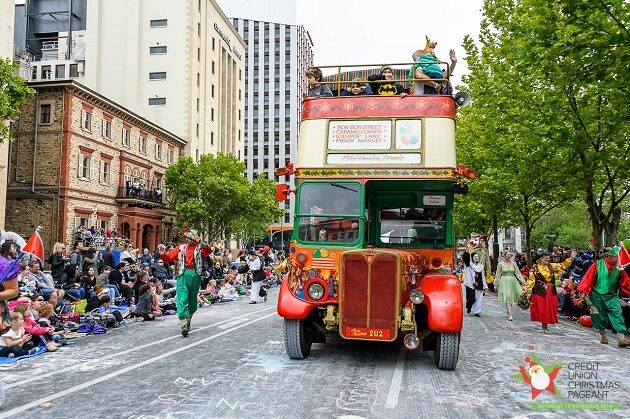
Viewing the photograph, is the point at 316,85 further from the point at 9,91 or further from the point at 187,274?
the point at 9,91

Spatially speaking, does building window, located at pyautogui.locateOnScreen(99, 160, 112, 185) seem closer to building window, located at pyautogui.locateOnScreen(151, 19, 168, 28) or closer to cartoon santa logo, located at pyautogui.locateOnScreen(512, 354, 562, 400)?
building window, located at pyautogui.locateOnScreen(151, 19, 168, 28)

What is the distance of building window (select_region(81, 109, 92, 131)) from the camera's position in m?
33.2

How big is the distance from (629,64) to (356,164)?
5.64 m

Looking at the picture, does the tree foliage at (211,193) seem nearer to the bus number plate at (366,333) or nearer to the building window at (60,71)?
the building window at (60,71)

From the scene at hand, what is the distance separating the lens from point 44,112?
32062 millimetres

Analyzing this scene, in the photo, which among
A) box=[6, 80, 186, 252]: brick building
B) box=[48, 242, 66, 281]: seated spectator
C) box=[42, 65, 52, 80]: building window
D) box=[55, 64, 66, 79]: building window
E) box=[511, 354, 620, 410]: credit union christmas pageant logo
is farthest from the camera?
box=[42, 65, 52, 80]: building window

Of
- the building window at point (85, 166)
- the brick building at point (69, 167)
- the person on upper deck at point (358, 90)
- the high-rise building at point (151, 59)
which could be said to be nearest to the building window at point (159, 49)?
the high-rise building at point (151, 59)

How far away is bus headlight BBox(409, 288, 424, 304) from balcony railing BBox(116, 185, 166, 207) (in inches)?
1270

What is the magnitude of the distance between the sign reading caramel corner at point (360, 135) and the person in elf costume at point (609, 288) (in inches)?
203

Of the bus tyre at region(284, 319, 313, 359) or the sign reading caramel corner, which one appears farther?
the sign reading caramel corner

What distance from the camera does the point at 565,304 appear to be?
16.0 meters

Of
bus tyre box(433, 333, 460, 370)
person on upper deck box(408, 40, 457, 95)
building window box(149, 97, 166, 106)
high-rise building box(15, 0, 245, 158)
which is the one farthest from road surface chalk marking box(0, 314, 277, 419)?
building window box(149, 97, 166, 106)

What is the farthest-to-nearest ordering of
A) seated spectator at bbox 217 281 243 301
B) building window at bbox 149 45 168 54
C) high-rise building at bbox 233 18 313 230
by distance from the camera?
1. high-rise building at bbox 233 18 313 230
2. building window at bbox 149 45 168 54
3. seated spectator at bbox 217 281 243 301

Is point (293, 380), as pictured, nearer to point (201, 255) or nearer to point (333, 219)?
point (333, 219)
